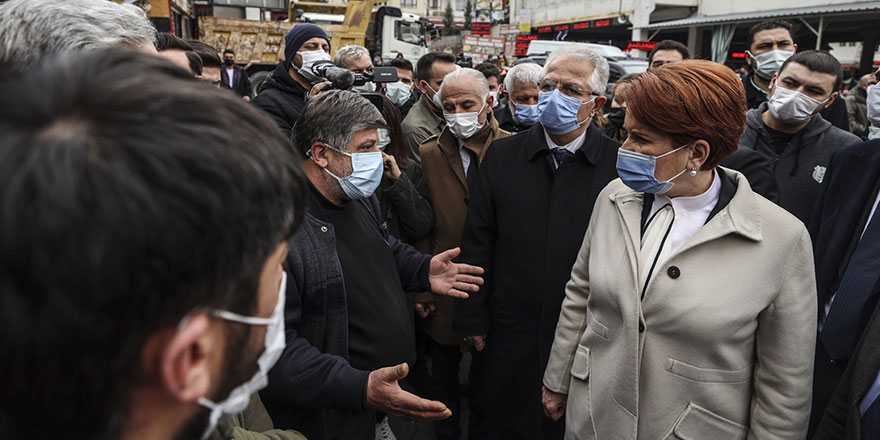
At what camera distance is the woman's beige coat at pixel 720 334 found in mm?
1811

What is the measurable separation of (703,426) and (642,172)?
0.90 metres

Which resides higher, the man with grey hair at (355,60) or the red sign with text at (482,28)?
the red sign with text at (482,28)

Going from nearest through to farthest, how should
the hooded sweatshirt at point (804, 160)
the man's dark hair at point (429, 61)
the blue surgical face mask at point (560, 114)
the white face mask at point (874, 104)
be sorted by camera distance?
the blue surgical face mask at point (560, 114) < the hooded sweatshirt at point (804, 160) < the white face mask at point (874, 104) < the man's dark hair at point (429, 61)

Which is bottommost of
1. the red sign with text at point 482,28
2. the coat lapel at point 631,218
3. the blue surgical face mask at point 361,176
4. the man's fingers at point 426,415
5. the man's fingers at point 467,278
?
the man's fingers at point 426,415

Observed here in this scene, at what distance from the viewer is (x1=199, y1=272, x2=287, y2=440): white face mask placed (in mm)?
783

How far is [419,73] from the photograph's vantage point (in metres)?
5.52

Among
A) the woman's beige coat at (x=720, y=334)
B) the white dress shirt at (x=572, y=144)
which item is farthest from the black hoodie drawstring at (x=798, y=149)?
the woman's beige coat at (x=720, y=334)

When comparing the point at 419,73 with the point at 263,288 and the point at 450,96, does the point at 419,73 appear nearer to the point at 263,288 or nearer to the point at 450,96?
the point at 450,96

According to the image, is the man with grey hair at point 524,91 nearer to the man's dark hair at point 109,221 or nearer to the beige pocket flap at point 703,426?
the beige pocket flap at point 703,426

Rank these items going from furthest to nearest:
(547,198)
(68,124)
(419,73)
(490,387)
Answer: (419,73)
(490,387)
(547,198)
(68,124)

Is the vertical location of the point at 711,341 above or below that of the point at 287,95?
below

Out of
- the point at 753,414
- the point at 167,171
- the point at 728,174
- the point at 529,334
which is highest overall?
the point at 167,171

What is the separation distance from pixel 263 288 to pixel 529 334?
2209mm

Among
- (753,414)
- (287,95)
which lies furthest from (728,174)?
(287,95)
